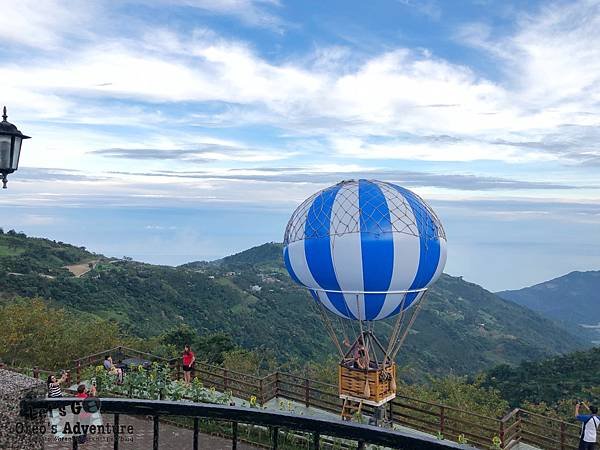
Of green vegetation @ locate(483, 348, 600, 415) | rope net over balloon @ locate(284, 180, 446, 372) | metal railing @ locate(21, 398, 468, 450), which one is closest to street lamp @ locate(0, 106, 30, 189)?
metal railing @ locate(21, 398, 468, 450)

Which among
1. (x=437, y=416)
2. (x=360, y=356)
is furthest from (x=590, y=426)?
(x=360, y=356)

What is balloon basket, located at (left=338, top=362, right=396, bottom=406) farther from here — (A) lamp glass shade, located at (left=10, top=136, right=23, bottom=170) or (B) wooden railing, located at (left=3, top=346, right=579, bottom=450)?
(A) lamp glass shade, located at (left=10, top=136, right=23, bottom=170)

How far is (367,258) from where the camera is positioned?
1289 cm

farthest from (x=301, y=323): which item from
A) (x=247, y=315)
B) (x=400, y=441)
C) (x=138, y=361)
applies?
(x=400, y=441)

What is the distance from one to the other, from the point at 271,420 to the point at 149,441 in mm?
10765

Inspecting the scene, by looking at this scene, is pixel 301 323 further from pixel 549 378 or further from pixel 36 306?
pixel 36 306

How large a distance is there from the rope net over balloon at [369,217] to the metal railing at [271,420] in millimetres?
9726

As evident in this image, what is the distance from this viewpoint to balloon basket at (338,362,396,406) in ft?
42.6

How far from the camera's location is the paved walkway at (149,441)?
11.9 metres

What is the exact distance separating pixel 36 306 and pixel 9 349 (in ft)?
13.0

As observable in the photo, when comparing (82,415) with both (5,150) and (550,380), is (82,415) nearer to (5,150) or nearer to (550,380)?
(5,150)

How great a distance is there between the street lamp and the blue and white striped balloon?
7631 mm

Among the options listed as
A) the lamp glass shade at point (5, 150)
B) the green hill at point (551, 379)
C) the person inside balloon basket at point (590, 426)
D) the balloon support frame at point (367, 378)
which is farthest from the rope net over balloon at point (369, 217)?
the green hill at point (551, 379)

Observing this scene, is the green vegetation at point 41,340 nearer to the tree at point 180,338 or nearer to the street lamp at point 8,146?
the tree at point 180,338
